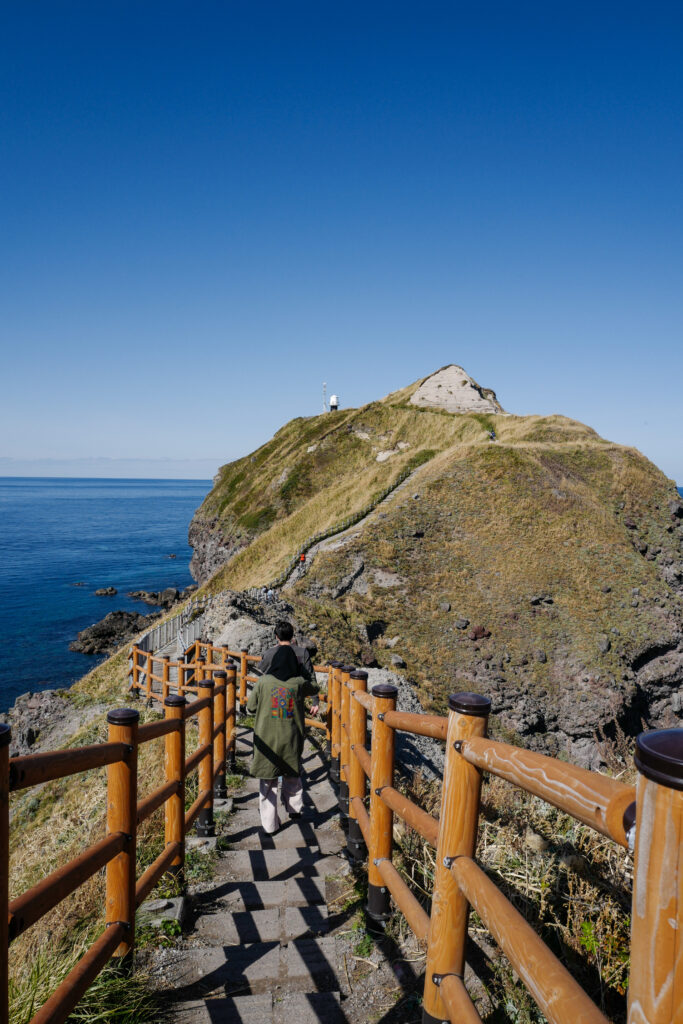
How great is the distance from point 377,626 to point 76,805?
16.7 metres

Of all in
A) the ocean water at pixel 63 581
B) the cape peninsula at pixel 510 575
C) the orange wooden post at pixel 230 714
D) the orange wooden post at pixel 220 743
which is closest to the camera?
the orange wooden post at pixel 220 743

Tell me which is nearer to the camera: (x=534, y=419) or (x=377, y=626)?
(x=377, y=626)

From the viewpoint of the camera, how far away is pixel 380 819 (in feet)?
12.2

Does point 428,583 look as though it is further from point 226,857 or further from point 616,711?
point 226,857

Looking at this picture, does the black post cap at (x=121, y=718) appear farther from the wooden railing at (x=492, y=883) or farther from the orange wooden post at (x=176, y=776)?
the wooden railing at (x=492, y=883)

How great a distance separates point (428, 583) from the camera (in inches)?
1179

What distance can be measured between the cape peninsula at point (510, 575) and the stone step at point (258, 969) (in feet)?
59.4

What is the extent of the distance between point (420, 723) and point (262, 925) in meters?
2.14

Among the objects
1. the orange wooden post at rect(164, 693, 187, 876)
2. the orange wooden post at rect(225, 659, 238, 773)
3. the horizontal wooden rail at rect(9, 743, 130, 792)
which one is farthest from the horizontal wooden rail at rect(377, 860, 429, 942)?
the orange wooden post at rect(225, 659, 238, 773)

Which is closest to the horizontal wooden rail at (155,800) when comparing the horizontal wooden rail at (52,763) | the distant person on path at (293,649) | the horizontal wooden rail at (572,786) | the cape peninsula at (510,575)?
the horizontal wooden rail at (52,763)

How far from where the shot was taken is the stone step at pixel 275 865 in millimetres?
4871

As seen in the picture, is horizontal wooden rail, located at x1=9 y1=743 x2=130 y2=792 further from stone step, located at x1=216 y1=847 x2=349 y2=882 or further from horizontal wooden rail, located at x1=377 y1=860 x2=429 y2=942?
stone step, located at x1=216 y1=847 x2=349 y2=882

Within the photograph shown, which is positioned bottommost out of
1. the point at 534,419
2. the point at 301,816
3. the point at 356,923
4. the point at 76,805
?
the point at 76,805

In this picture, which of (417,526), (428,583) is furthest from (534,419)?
(428,583)
